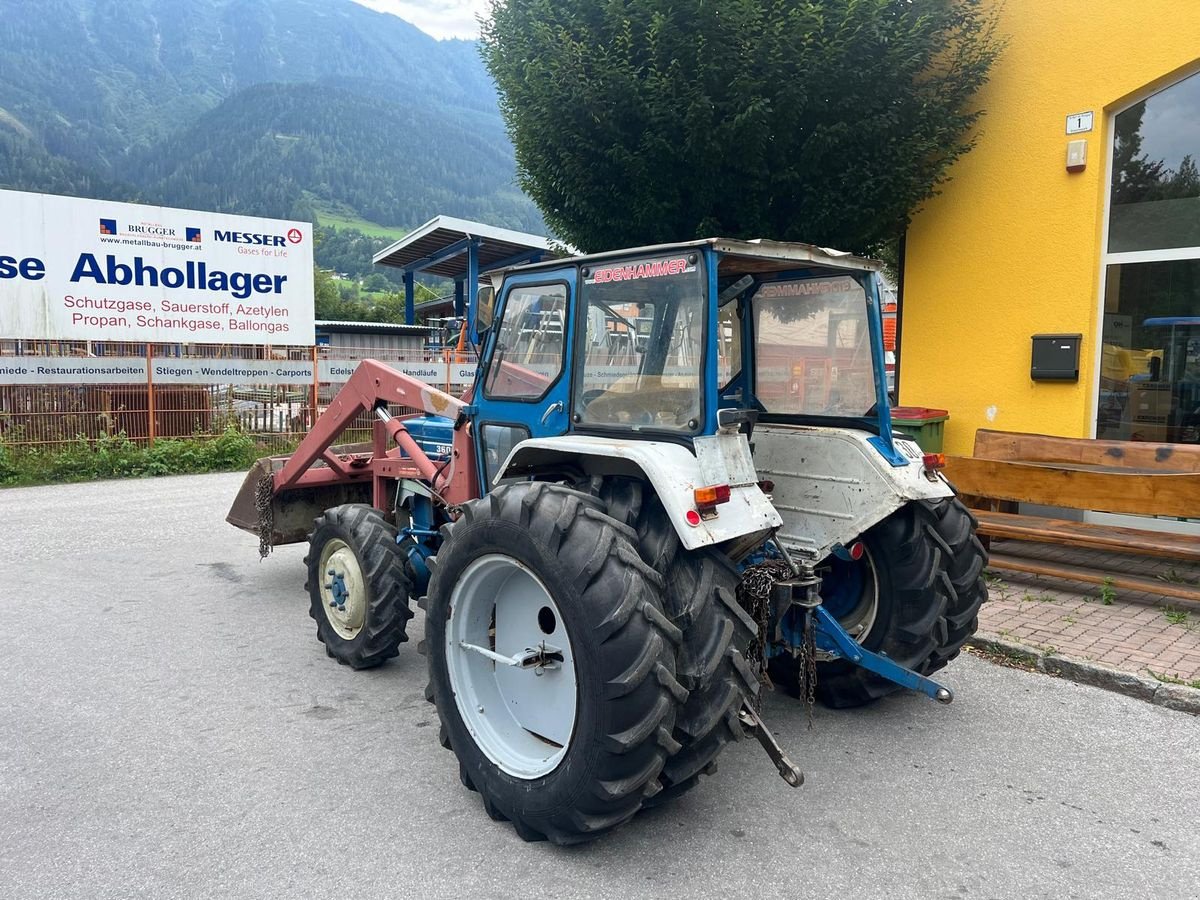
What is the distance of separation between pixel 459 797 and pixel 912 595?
2237mm

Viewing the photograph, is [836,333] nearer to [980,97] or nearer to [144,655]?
[144,655]

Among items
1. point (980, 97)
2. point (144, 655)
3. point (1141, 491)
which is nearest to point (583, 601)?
point (144, 655)

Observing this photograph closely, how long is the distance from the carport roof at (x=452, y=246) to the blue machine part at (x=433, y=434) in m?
15.0

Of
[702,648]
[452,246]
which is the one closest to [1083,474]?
[702,648]

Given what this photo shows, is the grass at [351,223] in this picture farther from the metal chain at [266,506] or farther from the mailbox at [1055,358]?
the mailbox at [1055,358]

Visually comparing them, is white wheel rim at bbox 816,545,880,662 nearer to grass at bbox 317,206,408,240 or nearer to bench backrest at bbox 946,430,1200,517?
bench backrest at bbox 946,430,1200,517

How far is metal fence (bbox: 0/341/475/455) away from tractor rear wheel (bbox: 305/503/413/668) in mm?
7293

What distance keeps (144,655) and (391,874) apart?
2.90 m

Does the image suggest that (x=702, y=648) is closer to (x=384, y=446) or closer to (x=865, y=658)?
(x=865, y=658)

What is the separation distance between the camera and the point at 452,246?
23016 mm

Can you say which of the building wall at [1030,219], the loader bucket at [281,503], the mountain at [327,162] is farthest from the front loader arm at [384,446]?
the mountain at [327,162]

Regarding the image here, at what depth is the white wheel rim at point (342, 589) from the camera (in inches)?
190

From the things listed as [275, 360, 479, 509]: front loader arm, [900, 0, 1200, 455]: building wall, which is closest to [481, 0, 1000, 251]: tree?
[900, 0, 1200, 455]: building wall

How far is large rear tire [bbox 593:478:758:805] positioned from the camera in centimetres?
295
